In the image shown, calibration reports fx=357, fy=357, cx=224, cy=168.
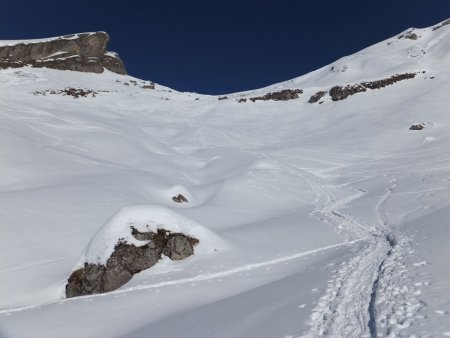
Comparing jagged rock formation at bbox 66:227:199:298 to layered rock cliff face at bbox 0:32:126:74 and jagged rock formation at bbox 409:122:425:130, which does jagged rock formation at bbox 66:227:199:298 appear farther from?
layered rock cliff face at bbox 0:32:126:74

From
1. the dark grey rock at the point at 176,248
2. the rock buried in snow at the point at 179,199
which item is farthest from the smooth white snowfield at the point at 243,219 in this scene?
the rock buried in snow at the point at 179,199

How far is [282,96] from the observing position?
2431 inches

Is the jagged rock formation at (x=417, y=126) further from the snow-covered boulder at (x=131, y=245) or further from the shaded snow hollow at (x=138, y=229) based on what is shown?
the snow-covered boulder at (x=131, y=245)

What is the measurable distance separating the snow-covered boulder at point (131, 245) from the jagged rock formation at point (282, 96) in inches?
2002

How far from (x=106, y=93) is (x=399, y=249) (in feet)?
205

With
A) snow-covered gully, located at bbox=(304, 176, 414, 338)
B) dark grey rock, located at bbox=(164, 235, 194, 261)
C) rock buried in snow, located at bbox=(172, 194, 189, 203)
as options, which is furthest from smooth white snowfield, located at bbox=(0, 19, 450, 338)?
rock buried in snow, located at bbox=(172, 194, 189, 203)

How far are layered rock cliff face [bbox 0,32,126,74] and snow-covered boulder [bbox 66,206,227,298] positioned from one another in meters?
76.9

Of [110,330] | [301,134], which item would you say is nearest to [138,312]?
[110,330]

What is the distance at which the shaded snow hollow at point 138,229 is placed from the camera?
40.3 ft

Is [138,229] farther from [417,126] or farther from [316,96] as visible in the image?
[316,96]

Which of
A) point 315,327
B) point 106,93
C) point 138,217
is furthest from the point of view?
point 106,93

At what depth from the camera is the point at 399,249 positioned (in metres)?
10.5

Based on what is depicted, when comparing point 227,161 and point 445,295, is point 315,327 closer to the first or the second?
point 445,295

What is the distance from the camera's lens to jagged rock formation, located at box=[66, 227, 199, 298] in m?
11.8
